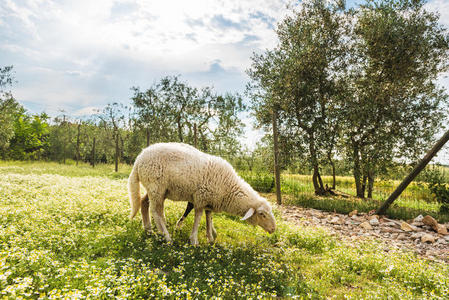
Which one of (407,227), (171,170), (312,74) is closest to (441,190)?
(407,227)

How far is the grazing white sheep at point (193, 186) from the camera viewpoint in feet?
20.4

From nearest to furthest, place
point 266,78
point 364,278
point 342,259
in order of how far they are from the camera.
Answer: point 364,278 < point 342,259 < point 266,78

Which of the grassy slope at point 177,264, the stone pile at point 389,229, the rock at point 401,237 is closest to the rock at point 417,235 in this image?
the stone pile at point 389,229

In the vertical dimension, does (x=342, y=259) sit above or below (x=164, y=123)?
below

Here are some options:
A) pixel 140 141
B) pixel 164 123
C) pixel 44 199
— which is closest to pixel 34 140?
pixel 140 141

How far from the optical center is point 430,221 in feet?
29.3

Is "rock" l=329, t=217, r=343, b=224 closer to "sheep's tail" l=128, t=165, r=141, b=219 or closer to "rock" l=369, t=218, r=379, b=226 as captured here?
"rock" l=369, t=218, r=379, b=226

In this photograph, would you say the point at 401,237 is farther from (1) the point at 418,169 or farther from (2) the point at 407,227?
(1) the point at 418,169

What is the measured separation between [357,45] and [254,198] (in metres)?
12.7

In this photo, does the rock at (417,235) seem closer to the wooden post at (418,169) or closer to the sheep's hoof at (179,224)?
the wooden post at (418,169)

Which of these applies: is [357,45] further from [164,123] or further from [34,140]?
[34,140]

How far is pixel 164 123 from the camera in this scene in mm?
27875

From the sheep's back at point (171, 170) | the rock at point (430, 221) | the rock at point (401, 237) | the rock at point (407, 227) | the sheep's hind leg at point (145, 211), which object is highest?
the sheep's back at point (171, 170)

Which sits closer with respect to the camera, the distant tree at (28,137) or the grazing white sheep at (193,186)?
the grazing white sheep at (193,186)
